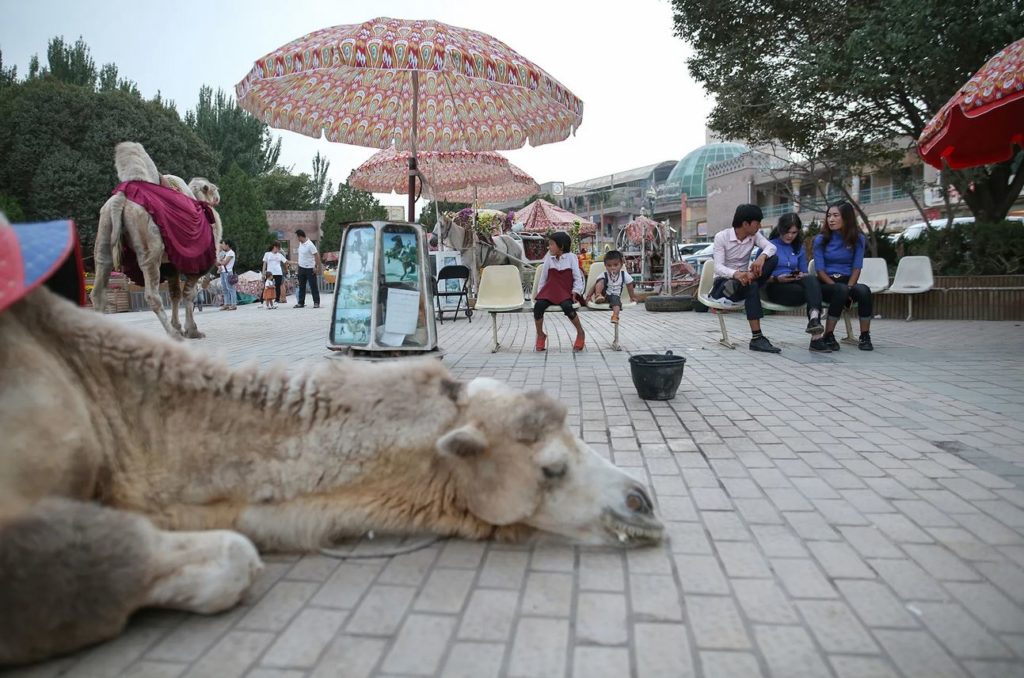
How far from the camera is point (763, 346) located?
26.0 ft

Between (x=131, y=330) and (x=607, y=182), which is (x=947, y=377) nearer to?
(x=131, y=330)

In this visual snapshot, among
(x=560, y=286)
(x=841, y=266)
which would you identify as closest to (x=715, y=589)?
(x=560, y=286)

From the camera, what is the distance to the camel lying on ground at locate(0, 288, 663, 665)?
75.5 inches

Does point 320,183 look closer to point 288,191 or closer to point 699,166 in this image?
point 288,191

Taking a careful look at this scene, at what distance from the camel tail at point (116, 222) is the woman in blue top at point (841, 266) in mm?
9056

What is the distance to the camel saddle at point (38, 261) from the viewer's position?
75.2 inches

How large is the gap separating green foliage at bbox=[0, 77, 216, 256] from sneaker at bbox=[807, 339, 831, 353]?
3265cm

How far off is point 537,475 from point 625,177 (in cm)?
10419

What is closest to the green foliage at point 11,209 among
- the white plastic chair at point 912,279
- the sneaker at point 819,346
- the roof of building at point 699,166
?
the sneaker at point 819,346

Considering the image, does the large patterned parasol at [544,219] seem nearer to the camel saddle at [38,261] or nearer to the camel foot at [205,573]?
the camel saddle at [38,261]

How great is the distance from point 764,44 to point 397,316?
1283cm

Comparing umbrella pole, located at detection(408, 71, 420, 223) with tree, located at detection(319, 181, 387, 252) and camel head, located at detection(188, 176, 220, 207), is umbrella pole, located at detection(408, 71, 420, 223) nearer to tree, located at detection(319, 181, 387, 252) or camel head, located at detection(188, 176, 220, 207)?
camel head, located at detection(188, 176, 220, 207)

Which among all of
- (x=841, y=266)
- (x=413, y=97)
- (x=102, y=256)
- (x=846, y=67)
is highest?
(x=846, y=67)

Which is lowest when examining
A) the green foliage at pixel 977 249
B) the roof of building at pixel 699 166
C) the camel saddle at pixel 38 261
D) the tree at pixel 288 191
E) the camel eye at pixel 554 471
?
the camel eye at pixel 554 471
